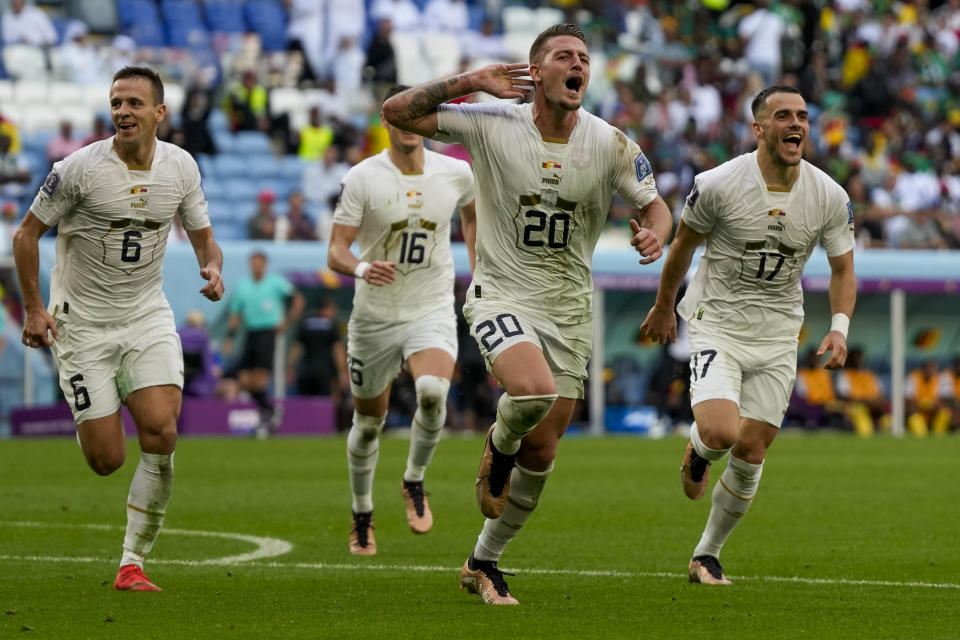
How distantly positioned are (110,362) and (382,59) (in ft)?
72.4

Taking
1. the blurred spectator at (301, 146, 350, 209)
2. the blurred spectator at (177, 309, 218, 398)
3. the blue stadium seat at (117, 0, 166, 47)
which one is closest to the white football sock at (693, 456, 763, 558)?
the blurred spectator at (177, 309, 218, 398)

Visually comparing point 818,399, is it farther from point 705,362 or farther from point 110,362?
point 110,362

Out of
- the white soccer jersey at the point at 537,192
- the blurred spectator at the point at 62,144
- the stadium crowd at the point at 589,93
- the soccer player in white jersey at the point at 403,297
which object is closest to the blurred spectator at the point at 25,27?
the stadium crowd at the point at 589,93

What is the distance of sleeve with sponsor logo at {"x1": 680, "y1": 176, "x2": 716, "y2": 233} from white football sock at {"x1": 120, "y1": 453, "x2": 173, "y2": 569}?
10.3ft

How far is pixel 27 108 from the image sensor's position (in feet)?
93.2

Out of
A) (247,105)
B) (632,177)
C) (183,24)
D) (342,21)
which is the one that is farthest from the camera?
(342,21)

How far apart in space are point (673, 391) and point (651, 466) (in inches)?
316

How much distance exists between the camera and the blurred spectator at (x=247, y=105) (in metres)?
29.3

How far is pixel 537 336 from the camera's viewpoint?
8.80m

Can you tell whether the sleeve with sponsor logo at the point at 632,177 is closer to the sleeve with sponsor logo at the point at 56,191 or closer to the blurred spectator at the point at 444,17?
the sleeve with sponsor logo at the point at 56,191

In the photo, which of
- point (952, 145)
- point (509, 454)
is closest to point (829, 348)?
point (509, 454)

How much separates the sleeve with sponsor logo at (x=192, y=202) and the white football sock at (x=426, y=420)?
230cm

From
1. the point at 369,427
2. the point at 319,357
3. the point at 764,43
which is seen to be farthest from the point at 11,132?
the point at 369,427

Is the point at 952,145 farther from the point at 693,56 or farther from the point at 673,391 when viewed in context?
the point at 673,391
